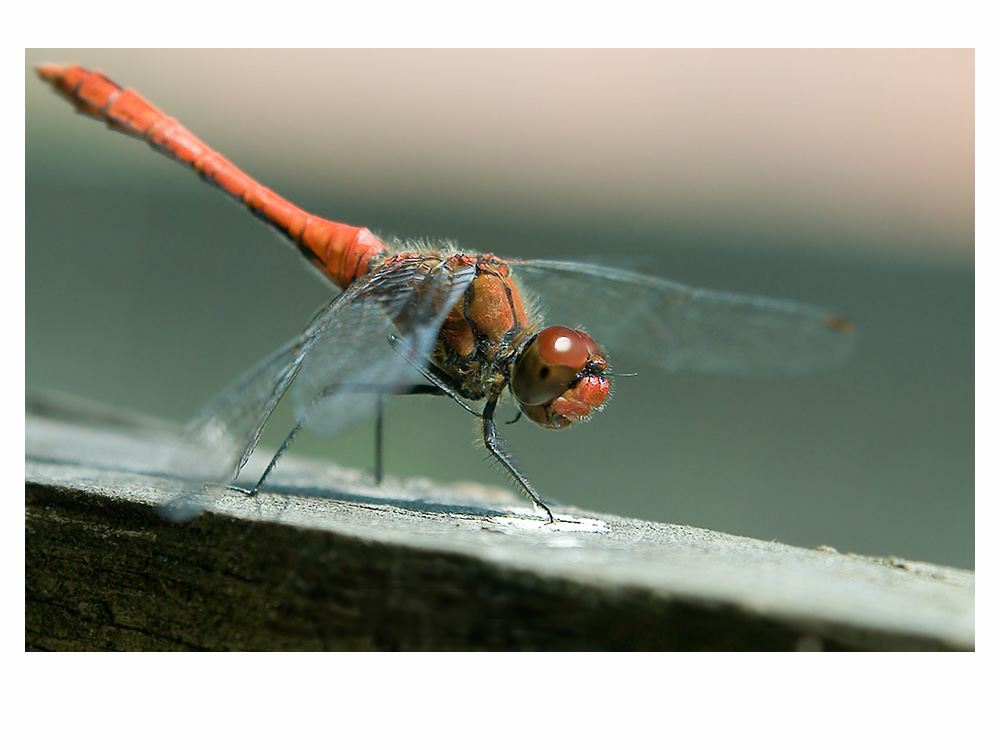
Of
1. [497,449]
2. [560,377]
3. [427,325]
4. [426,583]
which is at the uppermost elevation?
[427,325]

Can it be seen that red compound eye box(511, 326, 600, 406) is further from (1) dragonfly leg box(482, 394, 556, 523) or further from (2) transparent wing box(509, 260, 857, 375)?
(2) transparent wing box(509, 260, 857, 375)

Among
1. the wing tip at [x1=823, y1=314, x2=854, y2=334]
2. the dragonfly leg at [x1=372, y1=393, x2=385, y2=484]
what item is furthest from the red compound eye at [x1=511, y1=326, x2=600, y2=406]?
the wing tip at [x1=823, y1=314, x2=854, y2=334]

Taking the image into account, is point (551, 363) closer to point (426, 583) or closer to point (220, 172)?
point (426, 583)

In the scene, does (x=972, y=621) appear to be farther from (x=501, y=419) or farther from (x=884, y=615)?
(x=501, y=419)

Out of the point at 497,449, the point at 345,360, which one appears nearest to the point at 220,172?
the point at 345,360

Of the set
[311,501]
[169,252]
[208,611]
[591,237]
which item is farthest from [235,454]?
[169,252]

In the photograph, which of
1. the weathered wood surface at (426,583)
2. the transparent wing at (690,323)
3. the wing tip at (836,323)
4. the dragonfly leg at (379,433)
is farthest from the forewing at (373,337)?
the wing tip at (836,323)

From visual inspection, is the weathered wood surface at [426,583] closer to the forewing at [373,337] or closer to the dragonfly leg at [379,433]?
the forewing at [373,337]
